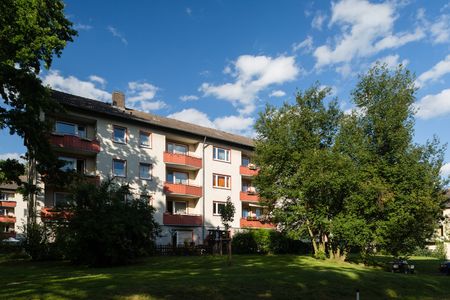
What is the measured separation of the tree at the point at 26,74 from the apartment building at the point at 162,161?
326 inches

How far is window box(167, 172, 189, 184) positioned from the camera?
4534 centimetres

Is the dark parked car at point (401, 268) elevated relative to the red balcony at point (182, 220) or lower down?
lower down

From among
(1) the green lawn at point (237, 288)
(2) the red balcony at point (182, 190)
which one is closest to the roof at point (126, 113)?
(2) the red balcony at point (182, 190)

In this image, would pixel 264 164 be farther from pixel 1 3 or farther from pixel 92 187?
pixel 1 3

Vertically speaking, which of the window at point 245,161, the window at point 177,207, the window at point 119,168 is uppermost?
the window at point 245,161

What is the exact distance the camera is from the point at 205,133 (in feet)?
155

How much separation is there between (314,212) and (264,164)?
5.00 meters

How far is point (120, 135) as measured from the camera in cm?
4050

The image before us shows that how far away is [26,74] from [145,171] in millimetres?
19061

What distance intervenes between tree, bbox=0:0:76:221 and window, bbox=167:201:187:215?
19287 millimetres

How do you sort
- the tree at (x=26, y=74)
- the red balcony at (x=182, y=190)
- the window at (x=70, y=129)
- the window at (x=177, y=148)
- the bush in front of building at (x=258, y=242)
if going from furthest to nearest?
the window at (x=177, y=148) → the red balcony at (x=182, y=190) → the bush in front of building at (x=258, y=242) → the window at (x=70, y=129) → the tree at (x=26, y=74)

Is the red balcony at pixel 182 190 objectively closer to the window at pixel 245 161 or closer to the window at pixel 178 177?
the window at pixel 178 177

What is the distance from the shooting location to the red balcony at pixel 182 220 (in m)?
42.0

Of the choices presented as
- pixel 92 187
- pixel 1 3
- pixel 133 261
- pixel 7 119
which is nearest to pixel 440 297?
pixel 133 261
